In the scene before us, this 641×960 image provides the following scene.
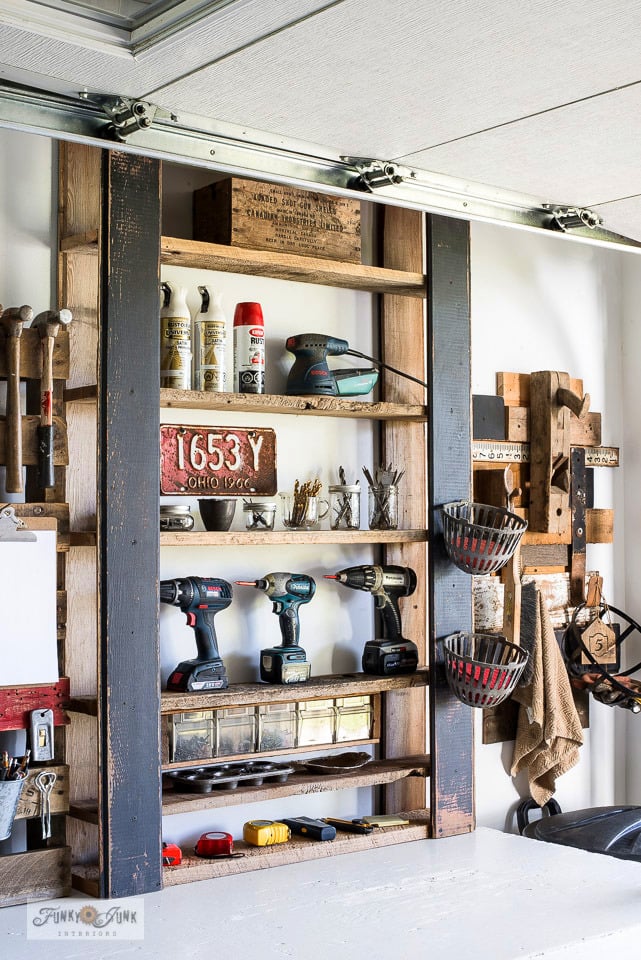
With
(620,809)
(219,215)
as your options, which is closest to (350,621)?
(620,809)

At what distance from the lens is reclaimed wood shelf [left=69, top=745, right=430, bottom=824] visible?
2668 millimetres

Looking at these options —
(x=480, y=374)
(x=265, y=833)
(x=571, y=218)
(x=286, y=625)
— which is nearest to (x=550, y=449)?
(x=480, y=374)

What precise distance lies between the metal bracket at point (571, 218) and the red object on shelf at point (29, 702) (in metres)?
1.72

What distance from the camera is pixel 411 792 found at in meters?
3.31

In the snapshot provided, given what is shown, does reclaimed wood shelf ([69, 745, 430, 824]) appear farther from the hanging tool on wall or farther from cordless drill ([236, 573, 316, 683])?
the hanging tool on wall

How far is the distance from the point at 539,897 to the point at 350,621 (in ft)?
3.41

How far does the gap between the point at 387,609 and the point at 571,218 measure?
120cm

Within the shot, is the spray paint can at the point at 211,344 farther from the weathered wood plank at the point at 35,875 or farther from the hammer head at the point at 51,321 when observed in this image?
the weathered wood plank at the point at 35,875

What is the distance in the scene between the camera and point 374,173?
8.41ft

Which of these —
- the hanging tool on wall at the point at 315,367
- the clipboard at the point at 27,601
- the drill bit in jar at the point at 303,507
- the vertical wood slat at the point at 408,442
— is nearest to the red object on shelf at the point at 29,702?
the clipboard at the point at 27,601

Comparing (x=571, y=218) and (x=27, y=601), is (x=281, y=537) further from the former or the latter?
(x=571, y=218)

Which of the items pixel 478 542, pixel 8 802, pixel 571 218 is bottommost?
pixel 8 802

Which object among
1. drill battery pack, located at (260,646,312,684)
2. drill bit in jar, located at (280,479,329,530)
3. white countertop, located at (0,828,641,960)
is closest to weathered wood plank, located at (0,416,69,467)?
drill bit in jar, located at (280,479,329,530)

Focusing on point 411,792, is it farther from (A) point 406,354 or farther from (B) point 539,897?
(A) point 406,354
